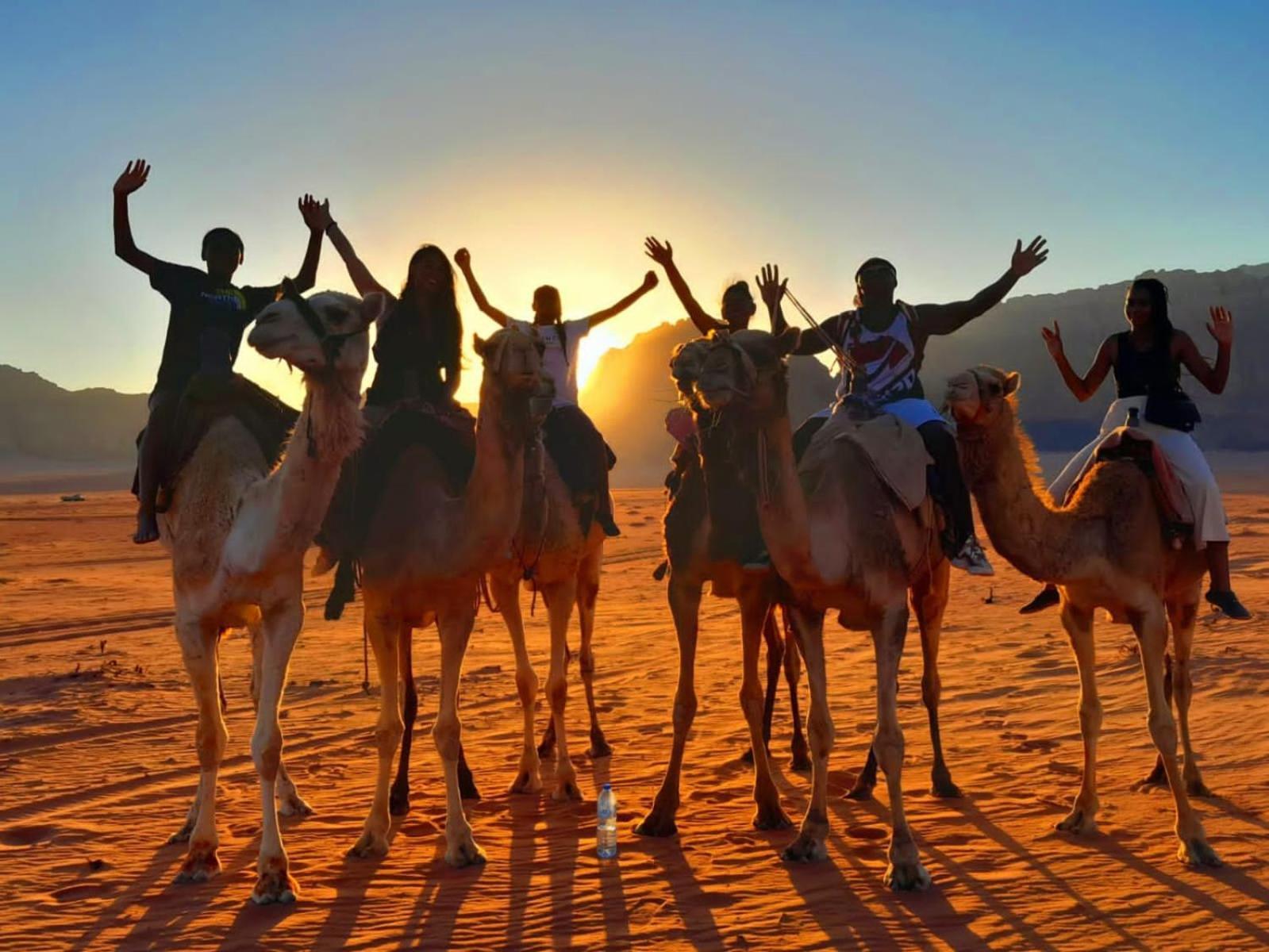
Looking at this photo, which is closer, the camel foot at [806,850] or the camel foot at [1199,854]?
the camel foot at [1199,854]

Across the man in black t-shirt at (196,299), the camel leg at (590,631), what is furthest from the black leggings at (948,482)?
the man in black t-shirt at (196,299)

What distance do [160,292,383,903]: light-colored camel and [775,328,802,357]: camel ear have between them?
2.19 meters

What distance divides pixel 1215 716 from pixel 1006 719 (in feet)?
5.67

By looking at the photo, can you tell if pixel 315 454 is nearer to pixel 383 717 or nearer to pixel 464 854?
pixel 383 717

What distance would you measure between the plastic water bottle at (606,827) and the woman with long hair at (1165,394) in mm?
3375

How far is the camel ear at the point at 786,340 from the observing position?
598 centimetres

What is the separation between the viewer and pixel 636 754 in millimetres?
9422

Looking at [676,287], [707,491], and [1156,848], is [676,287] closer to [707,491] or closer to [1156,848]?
[707,491]

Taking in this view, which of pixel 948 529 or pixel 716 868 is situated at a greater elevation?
pixel 948 529

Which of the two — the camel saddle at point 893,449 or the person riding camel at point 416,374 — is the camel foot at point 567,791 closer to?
the person riding camel at point 416,374

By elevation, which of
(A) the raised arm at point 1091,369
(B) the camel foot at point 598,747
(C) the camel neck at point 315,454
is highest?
(A) the raised arm at point 1091,369

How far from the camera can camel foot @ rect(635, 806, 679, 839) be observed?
23.5ft

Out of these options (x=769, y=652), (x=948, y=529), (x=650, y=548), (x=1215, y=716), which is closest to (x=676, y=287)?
(x=948, y=529)

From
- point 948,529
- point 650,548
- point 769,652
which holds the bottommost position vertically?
point 650,548
